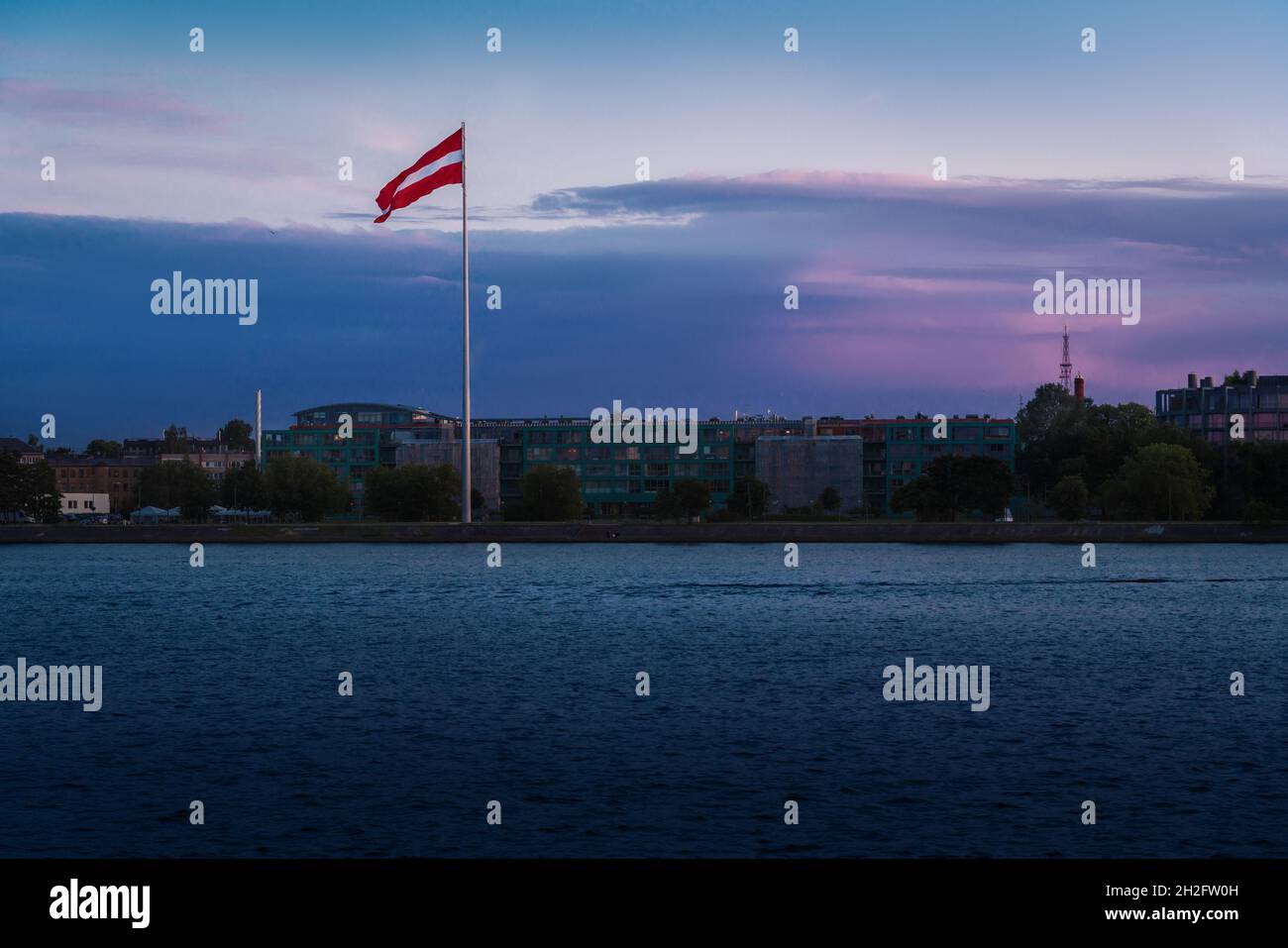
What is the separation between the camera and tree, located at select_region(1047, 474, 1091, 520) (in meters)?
147

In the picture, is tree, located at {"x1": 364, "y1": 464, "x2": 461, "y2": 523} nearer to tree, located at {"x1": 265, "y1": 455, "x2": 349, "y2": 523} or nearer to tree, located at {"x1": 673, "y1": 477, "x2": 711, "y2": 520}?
tree, located at {"x1": 265, "y1": 455, "x2": 349, "y2": 523}

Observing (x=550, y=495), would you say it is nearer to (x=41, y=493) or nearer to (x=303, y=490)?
(x=303, y=490)

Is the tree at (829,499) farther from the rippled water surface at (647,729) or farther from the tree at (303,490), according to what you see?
the rippled water surface at (647,729)

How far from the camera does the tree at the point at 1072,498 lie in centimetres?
14700

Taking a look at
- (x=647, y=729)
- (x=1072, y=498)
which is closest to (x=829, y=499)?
(x=1072, y=498)

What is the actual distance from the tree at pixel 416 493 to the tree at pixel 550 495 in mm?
8708

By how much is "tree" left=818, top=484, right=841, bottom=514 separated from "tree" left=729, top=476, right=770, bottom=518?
8.00m

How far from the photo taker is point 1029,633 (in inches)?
2189

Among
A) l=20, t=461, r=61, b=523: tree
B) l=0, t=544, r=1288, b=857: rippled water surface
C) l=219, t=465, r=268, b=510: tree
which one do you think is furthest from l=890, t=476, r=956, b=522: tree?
l=20, t=461, r=61, b=523: tree

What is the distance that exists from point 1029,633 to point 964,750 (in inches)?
1116
